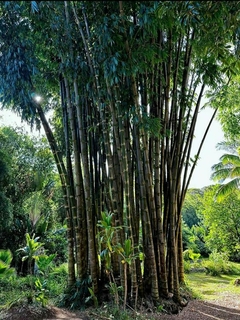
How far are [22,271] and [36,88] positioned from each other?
4.35m

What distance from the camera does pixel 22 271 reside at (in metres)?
6.50

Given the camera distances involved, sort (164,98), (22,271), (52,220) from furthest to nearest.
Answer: (52,220) → (22,271) → (164,98)

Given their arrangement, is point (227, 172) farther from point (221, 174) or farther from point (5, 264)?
point (5, 264)

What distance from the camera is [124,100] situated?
3.28 meters

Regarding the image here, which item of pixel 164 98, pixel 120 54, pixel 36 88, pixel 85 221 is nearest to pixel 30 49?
pixel 36 88

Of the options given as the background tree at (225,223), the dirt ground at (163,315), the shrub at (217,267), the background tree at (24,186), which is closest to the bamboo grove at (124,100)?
the dirt ground at (163,315)

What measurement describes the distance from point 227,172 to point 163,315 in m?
5.68

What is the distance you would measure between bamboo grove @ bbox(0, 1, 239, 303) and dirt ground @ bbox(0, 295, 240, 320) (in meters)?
0.28

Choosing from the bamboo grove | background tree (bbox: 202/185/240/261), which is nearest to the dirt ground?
the bamboo grove

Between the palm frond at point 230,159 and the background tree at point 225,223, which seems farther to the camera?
the background tree at point 225,223

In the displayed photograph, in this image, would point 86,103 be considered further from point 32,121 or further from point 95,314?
point 95,314

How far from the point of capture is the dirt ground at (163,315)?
3.17m

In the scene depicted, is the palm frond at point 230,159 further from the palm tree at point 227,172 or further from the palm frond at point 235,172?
the palm frond at point 235,172

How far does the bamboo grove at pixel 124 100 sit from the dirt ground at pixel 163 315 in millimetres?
283
